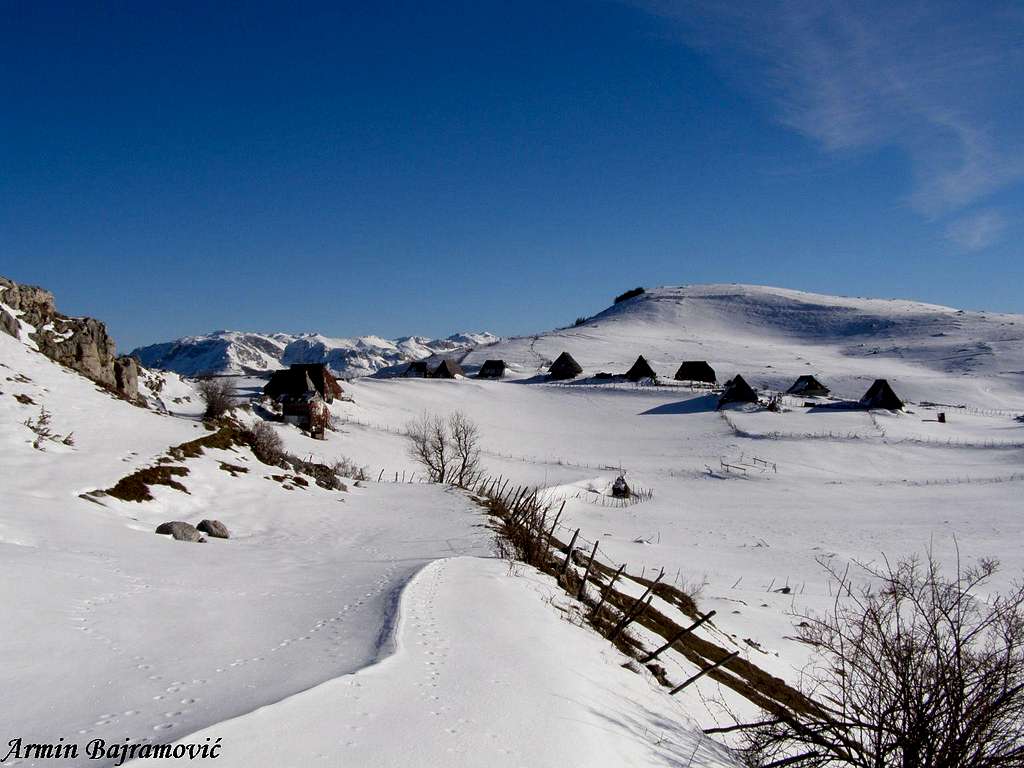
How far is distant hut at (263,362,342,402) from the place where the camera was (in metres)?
47.1

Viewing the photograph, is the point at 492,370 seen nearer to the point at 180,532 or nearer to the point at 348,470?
the point at 348,470

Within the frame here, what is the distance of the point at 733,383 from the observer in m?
61.1

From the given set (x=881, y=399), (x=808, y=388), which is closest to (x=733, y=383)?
(x=881, y=399)

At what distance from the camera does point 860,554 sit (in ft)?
79.3

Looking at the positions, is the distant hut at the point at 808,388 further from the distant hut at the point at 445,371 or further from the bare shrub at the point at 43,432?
the bare shrub at the point at 43,432

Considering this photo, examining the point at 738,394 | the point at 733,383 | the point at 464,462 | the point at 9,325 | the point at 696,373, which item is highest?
the point at 696,373

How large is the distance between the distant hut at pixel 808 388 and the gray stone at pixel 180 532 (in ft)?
219

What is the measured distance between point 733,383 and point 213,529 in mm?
55129

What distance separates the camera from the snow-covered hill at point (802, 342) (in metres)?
78.8

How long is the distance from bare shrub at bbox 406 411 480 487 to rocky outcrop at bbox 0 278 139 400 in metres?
13.7

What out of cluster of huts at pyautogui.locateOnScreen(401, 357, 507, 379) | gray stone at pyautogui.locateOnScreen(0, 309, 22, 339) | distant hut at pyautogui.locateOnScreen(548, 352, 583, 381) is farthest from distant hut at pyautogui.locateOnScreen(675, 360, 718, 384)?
gray stone at pyautogui.locateOnScreen(0, 309, 22, 339)

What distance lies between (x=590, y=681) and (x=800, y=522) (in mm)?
25882

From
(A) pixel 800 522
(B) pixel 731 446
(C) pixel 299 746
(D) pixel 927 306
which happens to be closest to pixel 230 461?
(C) pixel 299 746

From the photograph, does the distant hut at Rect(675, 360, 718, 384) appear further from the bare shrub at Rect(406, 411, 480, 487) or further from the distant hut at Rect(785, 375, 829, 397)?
the bare shrub at Rect(406, 411, 480, 487)
